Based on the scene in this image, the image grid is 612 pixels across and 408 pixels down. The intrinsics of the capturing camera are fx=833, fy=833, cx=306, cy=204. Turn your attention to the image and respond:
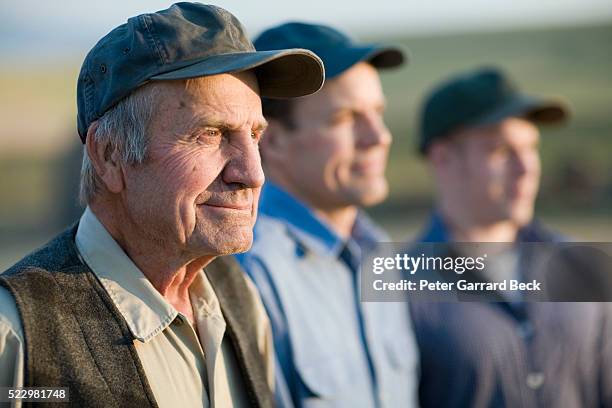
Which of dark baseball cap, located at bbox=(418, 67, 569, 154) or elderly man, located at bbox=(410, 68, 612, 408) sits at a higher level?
dark baseball cap, located at bbox=(418, 67, 569, 154)

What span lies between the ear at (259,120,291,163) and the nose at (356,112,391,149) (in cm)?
26

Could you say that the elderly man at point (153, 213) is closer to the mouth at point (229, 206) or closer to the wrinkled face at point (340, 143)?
the mouth at point (229, 206)

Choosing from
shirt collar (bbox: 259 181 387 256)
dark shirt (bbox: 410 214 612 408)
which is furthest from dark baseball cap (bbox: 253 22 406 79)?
dark shirt (bbox: 410 214 612 408)

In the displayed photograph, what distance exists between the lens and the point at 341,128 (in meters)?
2.96

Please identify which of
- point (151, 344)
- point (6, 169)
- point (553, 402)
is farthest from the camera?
point (6, 169)

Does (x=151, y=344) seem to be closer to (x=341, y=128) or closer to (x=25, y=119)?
(x=341, y=128)

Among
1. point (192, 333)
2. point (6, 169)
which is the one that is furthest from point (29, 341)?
point (6, 169)

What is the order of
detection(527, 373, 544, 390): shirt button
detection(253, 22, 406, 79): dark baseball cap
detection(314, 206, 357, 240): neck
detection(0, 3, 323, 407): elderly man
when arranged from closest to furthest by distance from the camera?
detection(0, 3, 323, 407): elderly man
detection(253, 22, 406, 79): dark baseball cap
detection(314, 206, 357, 240): neck
detection(527, 373, 544, 390): shirt button

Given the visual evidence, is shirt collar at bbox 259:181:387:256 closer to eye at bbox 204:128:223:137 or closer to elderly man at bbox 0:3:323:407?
elderly man at bbox 0:3:323:407

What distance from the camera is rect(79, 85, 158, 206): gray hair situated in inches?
71.8

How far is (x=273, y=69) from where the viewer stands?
202 cm

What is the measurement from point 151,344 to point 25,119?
20.4 metres

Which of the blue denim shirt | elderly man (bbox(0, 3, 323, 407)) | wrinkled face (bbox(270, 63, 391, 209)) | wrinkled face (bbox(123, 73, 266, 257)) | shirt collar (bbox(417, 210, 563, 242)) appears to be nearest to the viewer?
elderly man (bbox(0, 3, 323, 407))

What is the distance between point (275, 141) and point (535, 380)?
52.7 inches
